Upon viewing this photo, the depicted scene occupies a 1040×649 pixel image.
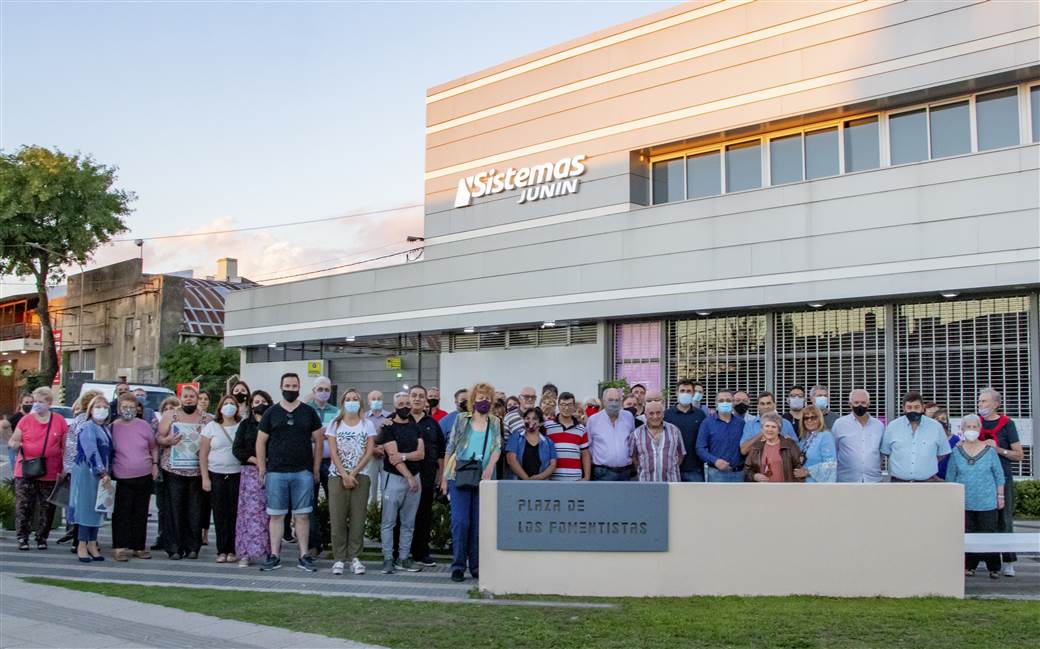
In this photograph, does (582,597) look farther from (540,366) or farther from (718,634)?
(540,366)

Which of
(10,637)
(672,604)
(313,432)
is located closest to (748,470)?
(672,604)

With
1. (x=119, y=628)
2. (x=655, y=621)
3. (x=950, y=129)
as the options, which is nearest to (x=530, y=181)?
(x=950, y=129)

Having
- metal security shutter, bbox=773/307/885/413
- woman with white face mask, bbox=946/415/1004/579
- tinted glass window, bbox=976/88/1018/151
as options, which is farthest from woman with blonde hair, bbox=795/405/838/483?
tinted glass window, bbox=976/88/1018/151

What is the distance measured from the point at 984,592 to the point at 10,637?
836 centimetres

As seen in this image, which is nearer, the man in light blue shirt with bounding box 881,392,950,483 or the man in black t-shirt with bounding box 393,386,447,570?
the man in light blue shirt with bounding box 881,392,950,483

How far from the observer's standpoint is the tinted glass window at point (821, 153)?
20500mm

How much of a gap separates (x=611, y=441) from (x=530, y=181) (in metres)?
15.1

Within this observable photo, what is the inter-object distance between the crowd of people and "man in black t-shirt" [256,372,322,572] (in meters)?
0.02

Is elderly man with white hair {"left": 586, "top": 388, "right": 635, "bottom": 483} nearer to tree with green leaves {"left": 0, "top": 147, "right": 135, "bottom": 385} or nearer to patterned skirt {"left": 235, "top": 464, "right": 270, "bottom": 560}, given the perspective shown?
patterned skirt {"left": 235, "top": 464, "right": 270, "bottom": 560}

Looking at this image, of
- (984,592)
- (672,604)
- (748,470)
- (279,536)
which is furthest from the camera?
(279,536)

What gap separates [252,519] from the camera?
11.2 meters

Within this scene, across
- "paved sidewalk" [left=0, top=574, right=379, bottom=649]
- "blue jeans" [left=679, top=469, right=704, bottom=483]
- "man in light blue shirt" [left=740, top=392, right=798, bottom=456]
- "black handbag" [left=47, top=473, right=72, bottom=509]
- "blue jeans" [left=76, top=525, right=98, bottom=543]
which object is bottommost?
"paved sidewalk" [left=0, top=574, right=379, bottom=649]

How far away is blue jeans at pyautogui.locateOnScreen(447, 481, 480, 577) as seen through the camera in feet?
33.2

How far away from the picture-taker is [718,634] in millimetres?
7383
